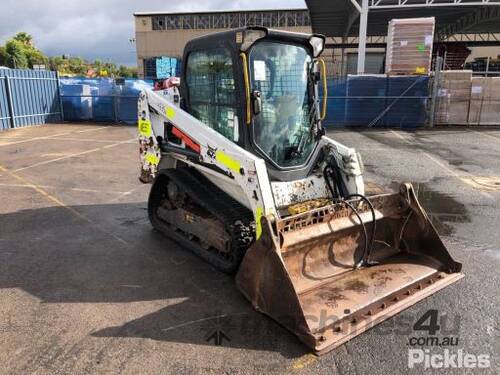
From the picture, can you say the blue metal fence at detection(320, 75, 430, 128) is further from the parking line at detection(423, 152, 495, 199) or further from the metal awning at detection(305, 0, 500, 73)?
the parking line at detection(423, 152, 495, 199)

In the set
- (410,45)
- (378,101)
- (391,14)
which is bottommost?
(378,101)

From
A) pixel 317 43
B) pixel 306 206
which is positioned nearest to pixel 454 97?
pixel 317 43

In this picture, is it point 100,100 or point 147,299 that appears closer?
point 147,299

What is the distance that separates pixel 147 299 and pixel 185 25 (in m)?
52.5

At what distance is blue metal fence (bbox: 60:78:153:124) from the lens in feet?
66.4

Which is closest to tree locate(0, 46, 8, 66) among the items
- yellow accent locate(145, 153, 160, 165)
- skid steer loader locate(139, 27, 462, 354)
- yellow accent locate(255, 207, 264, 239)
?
yellow accent locate(145, 153, 160, 165)

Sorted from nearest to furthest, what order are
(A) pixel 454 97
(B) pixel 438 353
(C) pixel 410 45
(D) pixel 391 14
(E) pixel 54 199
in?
(B) pixel 438 353
(E) pixel 54 199
(C) pixel 410 45
(A) pixel 454 97
(D) pixel 391 14

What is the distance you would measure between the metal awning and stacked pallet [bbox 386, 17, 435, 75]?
225 cm

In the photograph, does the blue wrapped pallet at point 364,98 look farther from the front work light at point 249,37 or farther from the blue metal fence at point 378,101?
the front work light at point 249,37

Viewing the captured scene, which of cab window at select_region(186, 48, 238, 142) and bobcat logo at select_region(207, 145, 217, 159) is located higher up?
cab window at select_region(186, 48, 238, 142)

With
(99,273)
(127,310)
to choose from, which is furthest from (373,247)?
(99,273)

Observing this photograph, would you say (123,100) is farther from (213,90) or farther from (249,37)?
(249,37)

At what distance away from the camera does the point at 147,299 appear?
13.9 feet

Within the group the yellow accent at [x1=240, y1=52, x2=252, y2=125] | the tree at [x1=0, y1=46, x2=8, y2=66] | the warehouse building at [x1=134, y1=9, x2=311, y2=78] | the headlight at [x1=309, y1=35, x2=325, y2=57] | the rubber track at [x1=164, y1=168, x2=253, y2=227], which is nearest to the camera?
the yellow accent at [x1=240, y1=52, x2=252, y2=125]
